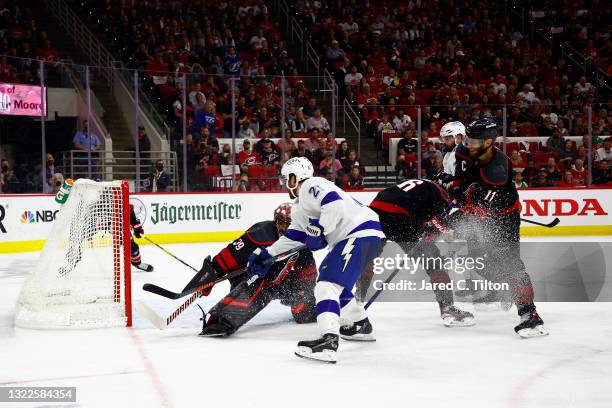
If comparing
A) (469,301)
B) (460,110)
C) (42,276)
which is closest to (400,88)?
(460,110)

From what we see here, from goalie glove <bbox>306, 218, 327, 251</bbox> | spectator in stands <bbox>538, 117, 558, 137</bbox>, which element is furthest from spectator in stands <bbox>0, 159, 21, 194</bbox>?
spectator in stands <bbox>538, 117, 558, 137</bbox>

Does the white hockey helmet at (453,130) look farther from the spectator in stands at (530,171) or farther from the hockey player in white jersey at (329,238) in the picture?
→ the spectator in stands at (530,171)

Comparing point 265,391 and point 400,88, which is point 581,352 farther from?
point 400,88

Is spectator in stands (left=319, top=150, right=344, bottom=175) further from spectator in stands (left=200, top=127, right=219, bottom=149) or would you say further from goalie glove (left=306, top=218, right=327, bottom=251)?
goalie glove (left=306, top=218, right=327, bottom=251)

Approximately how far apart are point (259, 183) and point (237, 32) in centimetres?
526

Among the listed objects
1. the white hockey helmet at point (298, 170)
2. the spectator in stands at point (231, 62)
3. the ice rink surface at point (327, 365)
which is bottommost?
the ice rink surface at point (327, 365)

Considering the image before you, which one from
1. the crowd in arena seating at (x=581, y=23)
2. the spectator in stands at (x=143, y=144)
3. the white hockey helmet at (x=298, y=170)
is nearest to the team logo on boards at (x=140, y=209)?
the spectator in stands at (x=143, y=144)

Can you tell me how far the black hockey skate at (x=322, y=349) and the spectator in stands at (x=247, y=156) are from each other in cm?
748

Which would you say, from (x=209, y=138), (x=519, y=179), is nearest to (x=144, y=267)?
(x=209, y=138)

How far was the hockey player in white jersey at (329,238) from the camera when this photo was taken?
4418 millimetres

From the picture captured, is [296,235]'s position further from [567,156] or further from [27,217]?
[567,156]

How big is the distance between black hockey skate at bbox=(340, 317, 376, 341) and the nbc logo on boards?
634 centimetres

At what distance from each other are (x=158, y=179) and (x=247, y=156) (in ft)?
4.02

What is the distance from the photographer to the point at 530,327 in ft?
16.8
